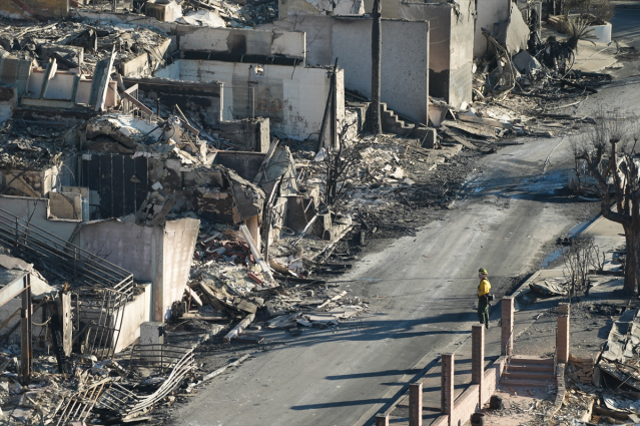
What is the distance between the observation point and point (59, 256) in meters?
25.2

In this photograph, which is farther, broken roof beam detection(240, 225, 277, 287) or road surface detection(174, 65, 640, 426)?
broken roof beam detection(240, 225, 277, 287)

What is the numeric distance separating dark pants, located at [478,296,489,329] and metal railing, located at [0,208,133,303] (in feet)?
24.8

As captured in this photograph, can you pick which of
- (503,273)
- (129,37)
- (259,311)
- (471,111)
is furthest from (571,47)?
(259,311)

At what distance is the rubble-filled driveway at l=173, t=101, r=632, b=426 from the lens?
2180 centimetres

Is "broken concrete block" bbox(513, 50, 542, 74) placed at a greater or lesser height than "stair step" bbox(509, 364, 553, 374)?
greater

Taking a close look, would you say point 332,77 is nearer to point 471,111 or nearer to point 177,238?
point 471,111

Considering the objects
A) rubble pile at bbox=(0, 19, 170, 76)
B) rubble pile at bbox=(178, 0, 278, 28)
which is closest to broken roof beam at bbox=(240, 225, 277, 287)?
rubble pile at bbox=(0, 19, 170, 76)

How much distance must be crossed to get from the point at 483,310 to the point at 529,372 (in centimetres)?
186

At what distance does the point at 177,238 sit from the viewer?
84.1 feet

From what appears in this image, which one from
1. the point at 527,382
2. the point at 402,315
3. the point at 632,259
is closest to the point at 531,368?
the point at 527,382

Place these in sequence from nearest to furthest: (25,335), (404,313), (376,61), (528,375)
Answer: (25,335) < (528,375) < (404,313) < (376,61)

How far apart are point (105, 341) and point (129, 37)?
1777 centimetres

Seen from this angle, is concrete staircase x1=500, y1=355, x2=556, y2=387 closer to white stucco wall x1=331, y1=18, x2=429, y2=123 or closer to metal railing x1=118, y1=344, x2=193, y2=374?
metal railing x1=118, y1=344, x2=193, y2=374

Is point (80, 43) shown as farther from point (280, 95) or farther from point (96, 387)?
point (96, 387)
